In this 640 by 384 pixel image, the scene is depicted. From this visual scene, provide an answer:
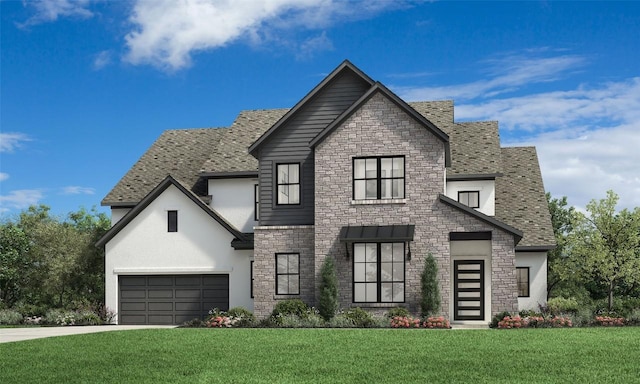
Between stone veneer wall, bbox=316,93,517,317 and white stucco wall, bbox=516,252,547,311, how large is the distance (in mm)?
6330

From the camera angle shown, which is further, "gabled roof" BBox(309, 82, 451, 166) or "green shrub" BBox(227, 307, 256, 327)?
"gabled roof" BBox(309, 82, 451, 166)

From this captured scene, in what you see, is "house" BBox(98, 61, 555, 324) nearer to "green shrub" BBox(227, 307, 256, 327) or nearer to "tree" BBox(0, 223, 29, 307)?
"green shrub" BBox(227, 307, 256, 327)

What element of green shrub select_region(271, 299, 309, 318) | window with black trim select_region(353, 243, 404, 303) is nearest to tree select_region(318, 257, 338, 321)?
green shrub select_region(271, 299, 309, 318)

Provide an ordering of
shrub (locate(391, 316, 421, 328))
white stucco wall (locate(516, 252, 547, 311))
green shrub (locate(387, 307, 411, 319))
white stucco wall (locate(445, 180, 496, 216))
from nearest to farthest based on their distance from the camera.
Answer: shrub (locate(391, 316, 421, 328)) → green shrub (locate(387, 307, 411, 319)) → white stucco wall (locate(516, 252, 547, 311)) → white stucco wall (locate(445, 180, 496, 216))

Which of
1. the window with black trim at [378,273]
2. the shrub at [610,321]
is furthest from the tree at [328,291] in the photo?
the shrub at [610,321]

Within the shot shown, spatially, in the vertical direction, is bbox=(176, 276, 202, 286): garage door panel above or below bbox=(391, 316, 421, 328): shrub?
above

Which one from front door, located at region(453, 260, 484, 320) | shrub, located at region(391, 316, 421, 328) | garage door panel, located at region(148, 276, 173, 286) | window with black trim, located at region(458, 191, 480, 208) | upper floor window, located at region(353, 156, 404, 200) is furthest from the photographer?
window with black trim, located at region(458, 191, 480, 208)

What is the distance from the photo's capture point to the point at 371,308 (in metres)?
30.1

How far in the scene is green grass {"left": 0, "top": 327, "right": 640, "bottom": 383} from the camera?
51.5 ft

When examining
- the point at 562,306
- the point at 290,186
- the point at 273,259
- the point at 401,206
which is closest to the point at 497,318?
the point at 401,206

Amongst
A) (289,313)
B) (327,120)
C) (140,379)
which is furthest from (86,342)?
(327,120)

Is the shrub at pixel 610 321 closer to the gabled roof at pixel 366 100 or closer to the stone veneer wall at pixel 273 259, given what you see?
the gabled roof at pixel 366 100

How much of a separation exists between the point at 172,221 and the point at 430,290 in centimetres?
1220

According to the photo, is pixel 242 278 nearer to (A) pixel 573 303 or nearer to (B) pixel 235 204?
(B) pixel 235 204
